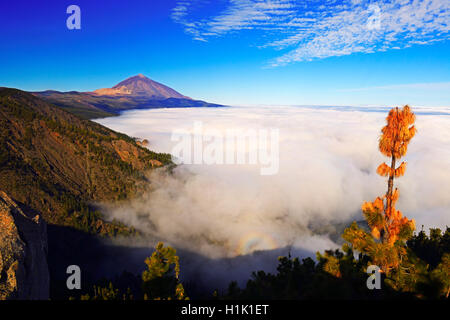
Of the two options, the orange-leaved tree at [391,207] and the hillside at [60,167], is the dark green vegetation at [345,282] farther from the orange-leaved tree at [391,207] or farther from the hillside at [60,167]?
the hillside at [60,167]

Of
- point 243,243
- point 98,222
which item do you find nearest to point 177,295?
point 98,222

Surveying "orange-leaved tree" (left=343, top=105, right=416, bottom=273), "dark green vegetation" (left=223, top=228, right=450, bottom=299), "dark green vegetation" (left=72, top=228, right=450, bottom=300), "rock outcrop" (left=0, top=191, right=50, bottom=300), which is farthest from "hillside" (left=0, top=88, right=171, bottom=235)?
"orange-leaved tree" (left=343, top=105, right=416, bottom=273)

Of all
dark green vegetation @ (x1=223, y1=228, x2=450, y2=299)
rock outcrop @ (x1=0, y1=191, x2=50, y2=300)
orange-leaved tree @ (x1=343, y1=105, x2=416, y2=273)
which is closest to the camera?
orange-leaved tree @ (x1=343, y1=105, x2=416, y2=273)

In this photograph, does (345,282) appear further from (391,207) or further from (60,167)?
(60,167)

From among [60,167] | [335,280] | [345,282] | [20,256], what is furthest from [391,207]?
[60,167]

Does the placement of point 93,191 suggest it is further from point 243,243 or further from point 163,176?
point 243,243

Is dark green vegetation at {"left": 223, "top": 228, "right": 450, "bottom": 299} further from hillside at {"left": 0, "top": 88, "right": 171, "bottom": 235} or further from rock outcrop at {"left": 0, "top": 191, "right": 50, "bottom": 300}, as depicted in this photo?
hillside at {"left": 0, "top": 88, "right": 171, "bottom": 235}
